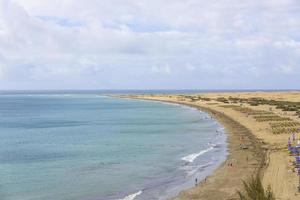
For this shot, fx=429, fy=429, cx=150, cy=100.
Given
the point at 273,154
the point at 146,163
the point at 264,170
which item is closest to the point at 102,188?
the point at 146,163

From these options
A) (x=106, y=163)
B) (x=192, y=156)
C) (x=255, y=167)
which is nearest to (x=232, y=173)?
(x=255, y=167)

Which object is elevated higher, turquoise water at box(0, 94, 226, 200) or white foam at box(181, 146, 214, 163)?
white foam at box(181, 146, 214, 163)

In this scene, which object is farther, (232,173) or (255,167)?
(255,167)

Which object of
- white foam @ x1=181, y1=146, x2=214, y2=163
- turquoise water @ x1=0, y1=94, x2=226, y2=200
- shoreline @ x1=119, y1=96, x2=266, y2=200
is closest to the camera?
shoreline @ x1=119, y1=96, x2=266, y2=200

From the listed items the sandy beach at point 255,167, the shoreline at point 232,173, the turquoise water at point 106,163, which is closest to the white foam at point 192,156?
the turquoise water at point 106,163

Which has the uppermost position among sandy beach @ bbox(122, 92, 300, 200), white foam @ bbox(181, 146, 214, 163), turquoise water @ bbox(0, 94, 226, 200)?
sandy beach @ bbox(122, 92, 300, 200)

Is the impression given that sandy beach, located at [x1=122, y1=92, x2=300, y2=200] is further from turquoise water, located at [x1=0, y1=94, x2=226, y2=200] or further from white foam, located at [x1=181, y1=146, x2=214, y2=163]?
white foam, located at [x1=181, y1=146, x2=214, y2=163]

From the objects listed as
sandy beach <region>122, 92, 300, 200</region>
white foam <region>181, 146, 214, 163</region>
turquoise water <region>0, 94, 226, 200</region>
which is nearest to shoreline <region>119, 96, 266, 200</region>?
sandy beach <region>122, 92, 300, 200</region>

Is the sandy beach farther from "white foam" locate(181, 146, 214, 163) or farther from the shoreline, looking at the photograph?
"white foam" locate(181, 146, 214, 163)

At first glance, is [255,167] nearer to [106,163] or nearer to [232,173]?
[232,173]

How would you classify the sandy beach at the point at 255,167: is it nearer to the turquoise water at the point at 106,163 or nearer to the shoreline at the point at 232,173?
the shoreline at the point at 232,173

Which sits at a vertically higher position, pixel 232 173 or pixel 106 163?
pixel 232 173

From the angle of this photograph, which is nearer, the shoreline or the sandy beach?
the sandy beach

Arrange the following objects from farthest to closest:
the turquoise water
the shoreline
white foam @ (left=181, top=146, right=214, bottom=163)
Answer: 1. white foam @ (left=181, top=146, right=214, bottom=163)
2. the turquoise water
3. the shoreline
